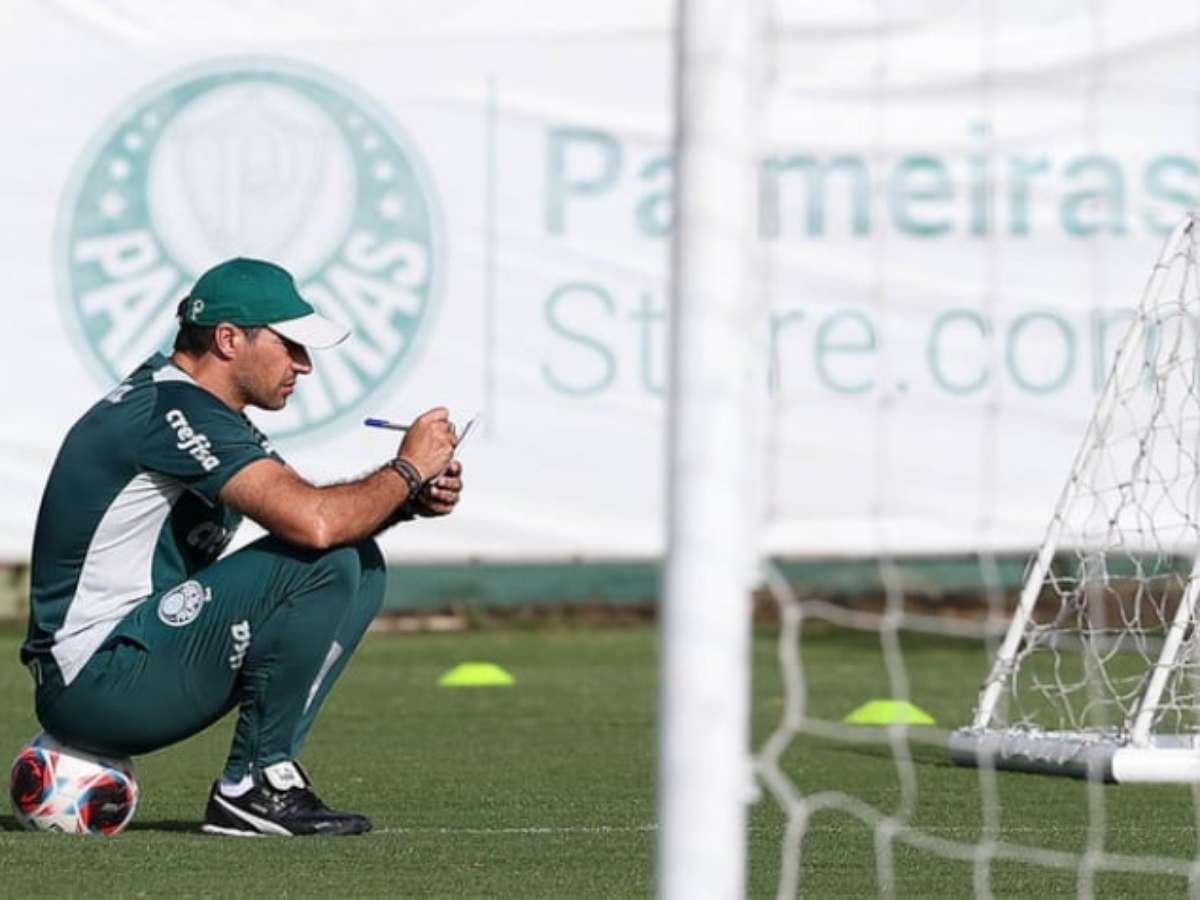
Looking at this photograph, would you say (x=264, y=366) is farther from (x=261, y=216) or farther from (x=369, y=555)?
(x=261, y=216)

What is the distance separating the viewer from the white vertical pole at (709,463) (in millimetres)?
3492

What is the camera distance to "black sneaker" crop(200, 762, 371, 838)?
562 centimetres

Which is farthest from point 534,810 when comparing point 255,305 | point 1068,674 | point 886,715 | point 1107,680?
point 1068,674

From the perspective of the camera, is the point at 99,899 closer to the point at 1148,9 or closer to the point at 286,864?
the point at 286,864

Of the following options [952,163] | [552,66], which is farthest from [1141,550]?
[552,66]

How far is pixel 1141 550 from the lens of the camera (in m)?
10.1

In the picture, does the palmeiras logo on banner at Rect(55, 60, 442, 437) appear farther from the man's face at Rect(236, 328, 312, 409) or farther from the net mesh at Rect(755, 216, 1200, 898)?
the man's face at Rect(236, 328, 312, 409)

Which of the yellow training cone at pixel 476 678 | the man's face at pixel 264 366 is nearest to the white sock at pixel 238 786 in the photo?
the man's face at pixel 264 366

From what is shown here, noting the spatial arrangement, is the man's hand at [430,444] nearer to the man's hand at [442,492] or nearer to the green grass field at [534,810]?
the man's hand at [442,492]

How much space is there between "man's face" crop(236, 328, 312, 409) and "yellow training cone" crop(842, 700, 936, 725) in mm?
2964

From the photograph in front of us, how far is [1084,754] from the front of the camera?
22.4 ft

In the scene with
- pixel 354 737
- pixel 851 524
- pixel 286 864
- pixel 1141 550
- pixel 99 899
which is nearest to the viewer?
pixel 99 899

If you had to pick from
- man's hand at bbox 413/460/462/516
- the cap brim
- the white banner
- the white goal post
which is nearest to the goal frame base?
the white goal post

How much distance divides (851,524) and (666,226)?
1472mm
